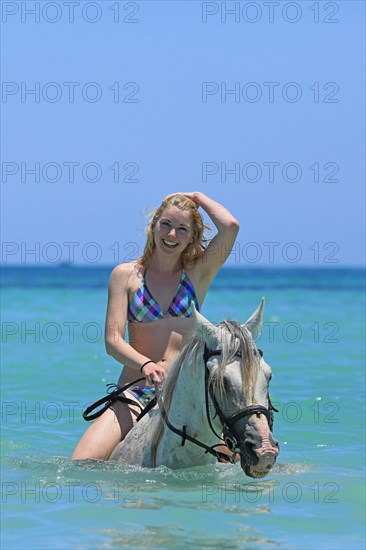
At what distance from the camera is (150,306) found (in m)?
6.28

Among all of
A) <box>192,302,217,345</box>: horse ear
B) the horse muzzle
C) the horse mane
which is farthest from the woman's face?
the horse muzzle

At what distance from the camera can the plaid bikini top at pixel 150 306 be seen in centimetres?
628

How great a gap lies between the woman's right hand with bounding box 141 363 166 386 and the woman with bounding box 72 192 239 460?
28cm

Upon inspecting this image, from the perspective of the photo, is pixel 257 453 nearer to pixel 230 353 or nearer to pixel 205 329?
pixel 230 353

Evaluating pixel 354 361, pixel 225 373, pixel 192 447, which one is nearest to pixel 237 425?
pixel 225 373

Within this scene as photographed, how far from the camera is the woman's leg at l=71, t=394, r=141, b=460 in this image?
20.6 feet

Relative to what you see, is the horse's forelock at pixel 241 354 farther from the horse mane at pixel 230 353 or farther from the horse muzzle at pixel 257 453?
the horse muzzle at pixel 257 453

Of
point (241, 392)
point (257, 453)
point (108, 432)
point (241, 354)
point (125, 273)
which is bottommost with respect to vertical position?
point (108, 432)

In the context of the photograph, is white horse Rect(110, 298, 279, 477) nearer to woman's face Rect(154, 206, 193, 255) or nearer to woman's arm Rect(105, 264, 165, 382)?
woman's arm Rect(105, 264, 165, 382)

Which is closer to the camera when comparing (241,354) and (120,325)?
(241,354)

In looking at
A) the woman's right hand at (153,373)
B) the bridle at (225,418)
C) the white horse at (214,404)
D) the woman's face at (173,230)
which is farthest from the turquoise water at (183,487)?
the woman's face at (173,230)

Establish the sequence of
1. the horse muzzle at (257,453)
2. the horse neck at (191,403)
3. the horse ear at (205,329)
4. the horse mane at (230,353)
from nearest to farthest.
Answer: the horse muzzle at (257,453), the horse mane at (230,353), the horse ear at (205,329), the horse neck at (191,403)

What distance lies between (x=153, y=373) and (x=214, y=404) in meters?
0.70

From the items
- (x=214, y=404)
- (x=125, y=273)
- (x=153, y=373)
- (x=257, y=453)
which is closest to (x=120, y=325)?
(x=125, y=273)
